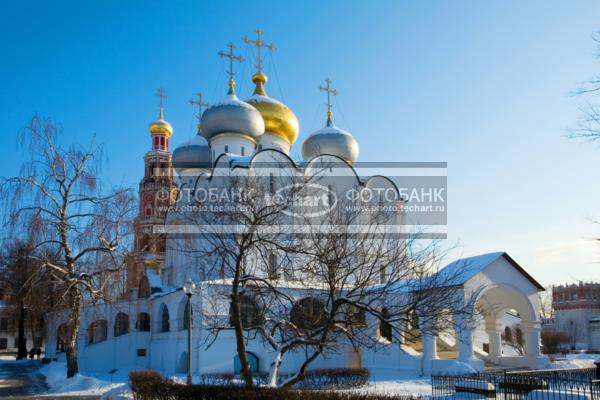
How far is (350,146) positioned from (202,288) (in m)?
16.5

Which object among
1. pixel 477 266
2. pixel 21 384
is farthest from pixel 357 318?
pixel 21 384

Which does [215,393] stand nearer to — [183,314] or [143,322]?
[183,314]

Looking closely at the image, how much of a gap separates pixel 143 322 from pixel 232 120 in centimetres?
1128

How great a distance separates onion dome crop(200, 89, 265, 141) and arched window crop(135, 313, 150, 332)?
999 cm

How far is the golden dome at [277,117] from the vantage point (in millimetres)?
31984

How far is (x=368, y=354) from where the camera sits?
2281 centimetres

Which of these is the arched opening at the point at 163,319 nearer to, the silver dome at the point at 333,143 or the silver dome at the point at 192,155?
the silver dome at the point at 192,155

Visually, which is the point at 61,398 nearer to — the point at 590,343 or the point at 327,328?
the point at 327,328

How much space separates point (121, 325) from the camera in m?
28.7

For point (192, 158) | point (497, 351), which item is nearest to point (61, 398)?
point (497, 351)

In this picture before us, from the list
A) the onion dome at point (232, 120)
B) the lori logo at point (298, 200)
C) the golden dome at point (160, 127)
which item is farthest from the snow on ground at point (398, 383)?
the golden dome at point (160, 127)

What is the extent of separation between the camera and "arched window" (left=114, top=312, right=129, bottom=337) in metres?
28.4

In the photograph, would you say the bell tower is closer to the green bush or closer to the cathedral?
the cathedral

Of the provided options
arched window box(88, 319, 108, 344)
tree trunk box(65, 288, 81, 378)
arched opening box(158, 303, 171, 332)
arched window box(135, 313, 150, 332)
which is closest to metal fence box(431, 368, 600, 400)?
tree trunk box(65, 288, 81, 378)
